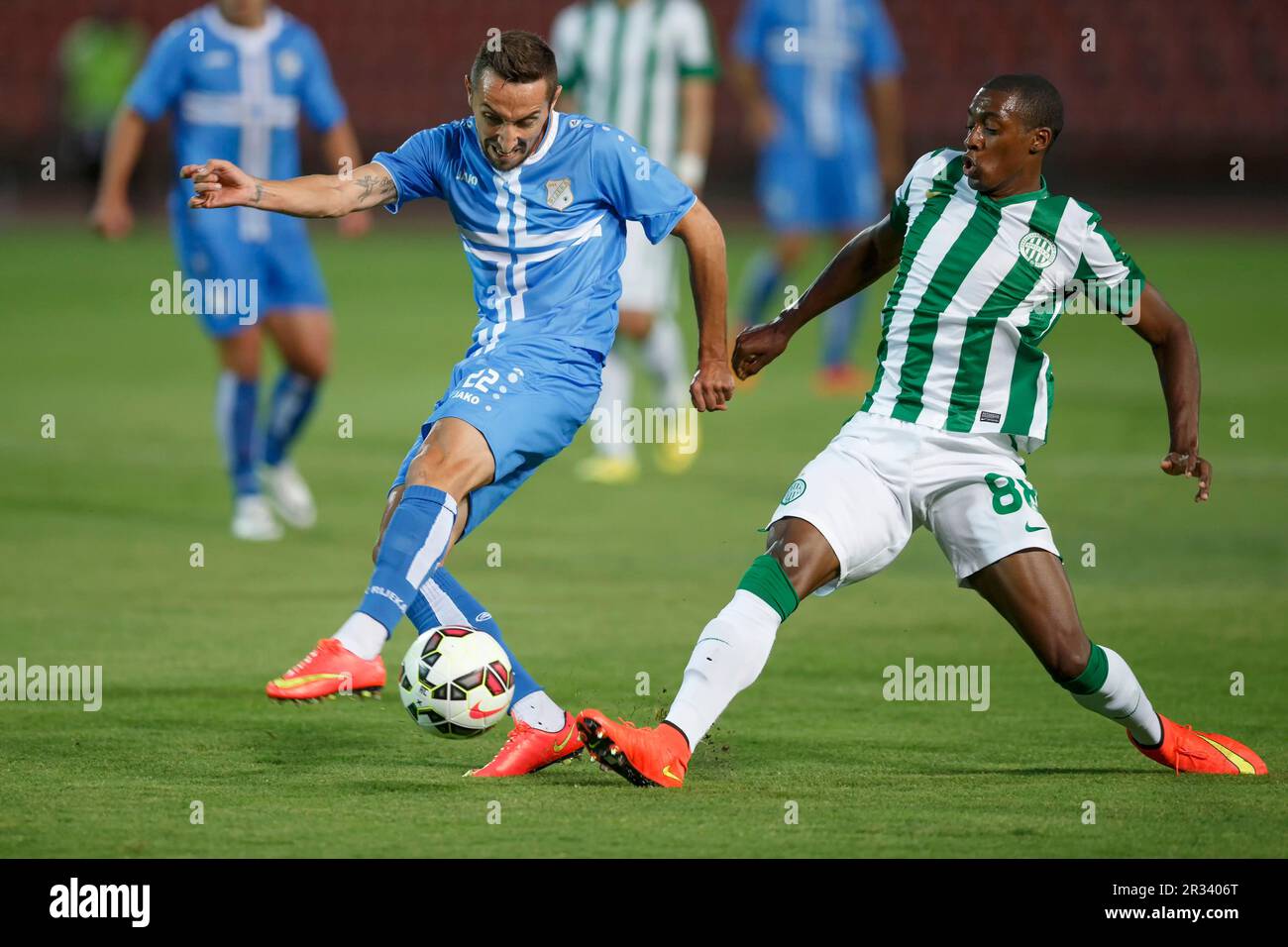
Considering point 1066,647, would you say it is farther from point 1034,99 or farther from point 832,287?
point 1034,99

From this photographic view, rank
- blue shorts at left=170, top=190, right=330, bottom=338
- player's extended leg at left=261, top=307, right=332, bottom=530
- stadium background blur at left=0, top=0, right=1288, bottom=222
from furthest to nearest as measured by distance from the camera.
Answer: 1. stadium background blur at left=0, top=0, right=1288, bottom=222
2. player's extended leg at left=261, top=307, right=332, bottom=530
3. blue shorts at left=170, top=190, right=330, bottom=338

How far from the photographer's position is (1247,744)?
234 inches

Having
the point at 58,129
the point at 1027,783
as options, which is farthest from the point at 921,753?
the point at 58,129

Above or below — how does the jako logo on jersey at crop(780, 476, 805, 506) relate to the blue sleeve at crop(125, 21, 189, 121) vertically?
below

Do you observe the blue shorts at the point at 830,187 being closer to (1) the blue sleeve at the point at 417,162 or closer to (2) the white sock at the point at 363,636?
(1) the blue sleeve at the point at 417,162

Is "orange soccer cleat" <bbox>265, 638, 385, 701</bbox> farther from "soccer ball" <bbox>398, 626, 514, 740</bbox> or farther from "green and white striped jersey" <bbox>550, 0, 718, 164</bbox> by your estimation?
"green and white striped jersey" <bbox>550, 0, 718, 164</bbox>

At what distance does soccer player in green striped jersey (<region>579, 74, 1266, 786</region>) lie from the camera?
5254mm

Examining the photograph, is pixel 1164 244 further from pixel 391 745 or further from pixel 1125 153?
pixel 391 745

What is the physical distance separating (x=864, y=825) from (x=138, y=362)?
39.2ft

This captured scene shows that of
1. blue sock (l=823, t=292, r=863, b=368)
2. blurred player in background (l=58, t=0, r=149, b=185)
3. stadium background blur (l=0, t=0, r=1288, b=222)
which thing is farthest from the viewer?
stadium background blur (l=0, t=0, r=1288, b=222)

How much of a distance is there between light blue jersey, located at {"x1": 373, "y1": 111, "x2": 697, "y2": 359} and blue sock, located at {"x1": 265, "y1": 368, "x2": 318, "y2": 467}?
13.7 feet

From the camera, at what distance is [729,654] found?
5.16 metres

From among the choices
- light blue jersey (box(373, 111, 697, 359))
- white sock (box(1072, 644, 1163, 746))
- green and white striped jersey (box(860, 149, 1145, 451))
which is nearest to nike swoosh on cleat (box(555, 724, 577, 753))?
light blue jersey (box(373, 111, 697, 359))

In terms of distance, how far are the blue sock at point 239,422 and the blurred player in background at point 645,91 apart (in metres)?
2.33
